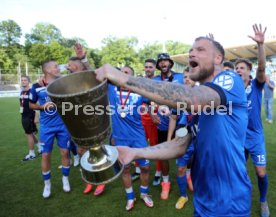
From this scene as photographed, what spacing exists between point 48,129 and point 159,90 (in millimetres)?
4171

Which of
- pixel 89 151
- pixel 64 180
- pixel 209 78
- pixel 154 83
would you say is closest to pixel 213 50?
pixel 209 78

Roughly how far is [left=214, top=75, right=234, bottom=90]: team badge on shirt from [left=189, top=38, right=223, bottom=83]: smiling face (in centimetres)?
23

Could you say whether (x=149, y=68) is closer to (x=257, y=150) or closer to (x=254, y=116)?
(x=254, y=116)

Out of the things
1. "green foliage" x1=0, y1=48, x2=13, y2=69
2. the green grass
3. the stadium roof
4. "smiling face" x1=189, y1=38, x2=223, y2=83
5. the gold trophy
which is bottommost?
"green foliage" x1=0, y1=48, x2=13, y2=69

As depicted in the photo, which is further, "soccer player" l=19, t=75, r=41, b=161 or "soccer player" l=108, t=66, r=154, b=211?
"soccer player" l=19, t=75, r=41, b=161

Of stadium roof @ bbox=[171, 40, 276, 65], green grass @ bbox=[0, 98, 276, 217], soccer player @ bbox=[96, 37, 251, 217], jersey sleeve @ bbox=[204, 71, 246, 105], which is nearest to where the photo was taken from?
jersey sleeve @ bbox=[204, 71, 246, 105]

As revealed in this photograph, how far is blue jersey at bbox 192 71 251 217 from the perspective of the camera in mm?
2082

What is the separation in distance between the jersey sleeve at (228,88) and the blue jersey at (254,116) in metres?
2.50

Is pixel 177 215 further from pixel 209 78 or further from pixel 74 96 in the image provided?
pixel 74 96

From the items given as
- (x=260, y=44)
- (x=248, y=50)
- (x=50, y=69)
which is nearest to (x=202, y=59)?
(x=260, y=44)

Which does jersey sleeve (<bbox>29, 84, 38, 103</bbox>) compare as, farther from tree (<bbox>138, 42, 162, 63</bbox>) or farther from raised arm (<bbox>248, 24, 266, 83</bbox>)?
tree (<bbox>138, 42, 162, 63</bbox>)

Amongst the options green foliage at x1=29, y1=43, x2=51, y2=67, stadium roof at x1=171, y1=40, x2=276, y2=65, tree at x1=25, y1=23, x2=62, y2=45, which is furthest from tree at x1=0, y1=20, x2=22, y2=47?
stadium roof at x1=171, y1=40, x2=276, y2=65

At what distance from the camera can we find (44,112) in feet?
17.5

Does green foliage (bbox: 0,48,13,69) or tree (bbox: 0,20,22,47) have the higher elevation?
tree (bbox: 0,20,22,47)
